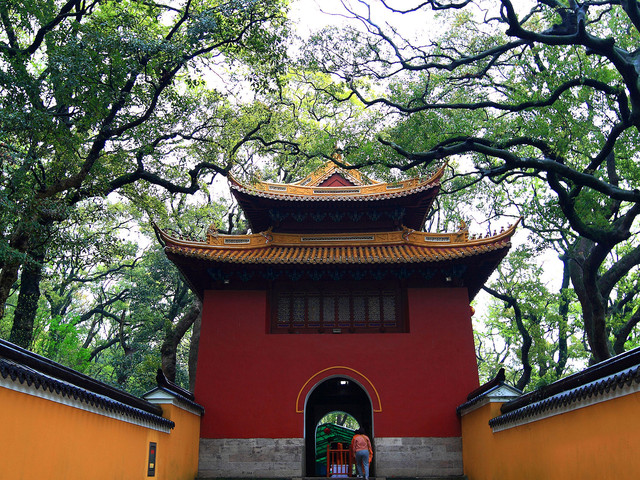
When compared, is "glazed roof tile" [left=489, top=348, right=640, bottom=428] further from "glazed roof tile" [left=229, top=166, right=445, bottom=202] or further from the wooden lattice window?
"glazed roof tile" [left=229, top=166, right=445, bottom=202]

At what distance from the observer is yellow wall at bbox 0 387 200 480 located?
4871mm

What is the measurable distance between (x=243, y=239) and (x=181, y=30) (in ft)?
19.5

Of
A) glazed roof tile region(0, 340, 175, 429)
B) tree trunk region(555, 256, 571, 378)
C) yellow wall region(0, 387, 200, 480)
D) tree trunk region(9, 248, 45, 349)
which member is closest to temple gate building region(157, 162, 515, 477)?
yellow wall region(0, 387, 200, 480)

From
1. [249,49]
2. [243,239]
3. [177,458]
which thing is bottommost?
[177,458]

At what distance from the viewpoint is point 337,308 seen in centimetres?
1235

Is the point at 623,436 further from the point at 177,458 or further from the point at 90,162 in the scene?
the point at 90,162

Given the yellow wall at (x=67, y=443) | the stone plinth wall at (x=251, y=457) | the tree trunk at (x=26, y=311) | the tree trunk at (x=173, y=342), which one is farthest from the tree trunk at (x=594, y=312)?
the tree trunk at (x=26, y=311)

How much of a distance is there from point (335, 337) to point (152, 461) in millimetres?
4978

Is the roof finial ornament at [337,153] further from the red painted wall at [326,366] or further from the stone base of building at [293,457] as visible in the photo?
the stone base of building at [293,457]

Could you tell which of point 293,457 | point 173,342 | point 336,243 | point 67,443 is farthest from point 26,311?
point 67,443

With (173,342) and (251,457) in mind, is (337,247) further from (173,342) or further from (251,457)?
(173,342)

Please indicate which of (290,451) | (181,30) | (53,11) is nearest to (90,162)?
(53,11)

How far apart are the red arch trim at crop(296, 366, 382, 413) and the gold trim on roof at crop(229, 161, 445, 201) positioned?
14.6 feet

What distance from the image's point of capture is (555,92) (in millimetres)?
9805
